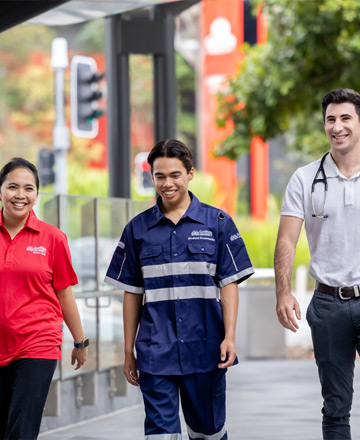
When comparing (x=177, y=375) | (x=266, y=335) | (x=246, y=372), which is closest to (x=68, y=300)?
(x=177, y=375)

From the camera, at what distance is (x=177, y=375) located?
5449mm

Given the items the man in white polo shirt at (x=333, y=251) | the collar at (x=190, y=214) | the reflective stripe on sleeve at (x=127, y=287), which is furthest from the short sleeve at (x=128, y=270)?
the man in white polo shirt at (x=333, y=251)

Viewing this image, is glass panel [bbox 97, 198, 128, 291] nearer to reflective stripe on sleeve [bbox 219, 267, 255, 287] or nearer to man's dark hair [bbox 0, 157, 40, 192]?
man's dark hair [bbox 0, 157, 40, 192]

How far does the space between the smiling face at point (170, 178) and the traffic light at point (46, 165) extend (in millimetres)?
17619

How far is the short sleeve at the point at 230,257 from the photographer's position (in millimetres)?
5516

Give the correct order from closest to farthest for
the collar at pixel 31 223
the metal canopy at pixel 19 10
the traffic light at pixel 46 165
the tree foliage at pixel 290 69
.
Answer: the collar at pixel 31 223
the metal canopy at pixel 19 10
the tree foliage at pixel 290 69
the traffic light at pixel 46 165

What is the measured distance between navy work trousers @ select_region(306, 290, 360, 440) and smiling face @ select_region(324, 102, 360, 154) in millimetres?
753

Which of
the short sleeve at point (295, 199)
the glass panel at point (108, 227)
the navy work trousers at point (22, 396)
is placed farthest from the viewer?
the glass panel at point (108, 227)

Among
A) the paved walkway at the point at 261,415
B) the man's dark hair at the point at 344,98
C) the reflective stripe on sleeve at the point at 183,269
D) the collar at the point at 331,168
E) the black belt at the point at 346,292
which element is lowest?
the paved walkway at the point at 261,415

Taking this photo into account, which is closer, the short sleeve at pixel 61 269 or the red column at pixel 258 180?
the short sleeve at pixel 61 269

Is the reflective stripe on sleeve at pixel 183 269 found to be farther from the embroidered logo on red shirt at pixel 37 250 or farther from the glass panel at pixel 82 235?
the glass panel at pixel 82 235

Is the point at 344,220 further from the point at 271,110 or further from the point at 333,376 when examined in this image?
the point at 271,110

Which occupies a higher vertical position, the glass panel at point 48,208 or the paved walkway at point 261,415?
the glass panel at point 48,208

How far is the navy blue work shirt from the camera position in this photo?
545 cm
